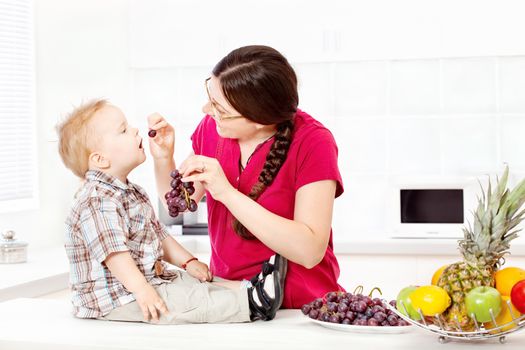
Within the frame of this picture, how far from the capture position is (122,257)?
1765mm

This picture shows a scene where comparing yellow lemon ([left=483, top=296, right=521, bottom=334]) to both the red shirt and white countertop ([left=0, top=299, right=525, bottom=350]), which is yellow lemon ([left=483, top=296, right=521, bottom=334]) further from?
the red shirt

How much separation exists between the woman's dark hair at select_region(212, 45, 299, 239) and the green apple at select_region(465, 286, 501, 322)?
27.4 inches

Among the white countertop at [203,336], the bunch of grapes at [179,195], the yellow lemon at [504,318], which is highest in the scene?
the bunch of grapes at [179,195]

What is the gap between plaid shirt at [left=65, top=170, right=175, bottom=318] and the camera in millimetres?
1768

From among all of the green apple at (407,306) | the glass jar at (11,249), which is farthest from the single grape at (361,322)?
the glass jar at (11,249)

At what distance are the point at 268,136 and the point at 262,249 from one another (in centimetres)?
29

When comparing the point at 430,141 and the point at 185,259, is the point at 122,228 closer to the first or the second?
the point at 185,259

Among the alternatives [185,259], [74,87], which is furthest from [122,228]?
[74,87]

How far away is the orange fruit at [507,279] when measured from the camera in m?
1.48

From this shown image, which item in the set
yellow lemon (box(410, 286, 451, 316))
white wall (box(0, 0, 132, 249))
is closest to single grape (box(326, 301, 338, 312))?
yellow lemon (box(410, 286, 451, 316))

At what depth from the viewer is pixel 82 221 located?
1.79 metres

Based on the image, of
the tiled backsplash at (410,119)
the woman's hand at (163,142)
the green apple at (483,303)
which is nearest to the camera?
the green apple at (483,303)

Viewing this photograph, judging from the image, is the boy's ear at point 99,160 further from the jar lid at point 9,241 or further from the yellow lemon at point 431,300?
the jar lid at point 9,241

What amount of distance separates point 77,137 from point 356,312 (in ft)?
2.55
